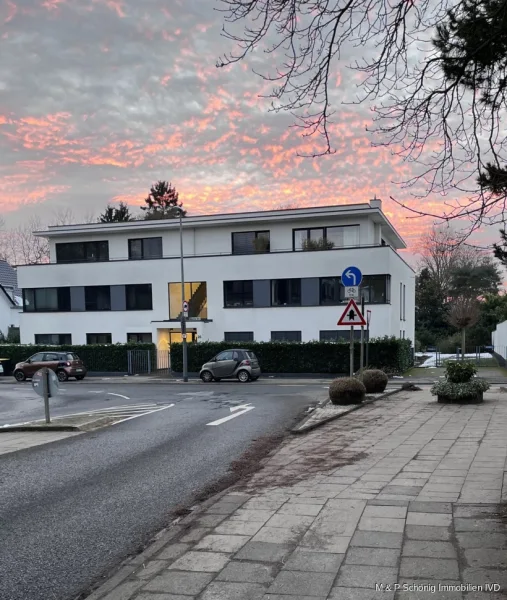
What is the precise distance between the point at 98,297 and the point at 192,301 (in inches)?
263

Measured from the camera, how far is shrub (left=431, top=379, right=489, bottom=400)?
14.8 meters

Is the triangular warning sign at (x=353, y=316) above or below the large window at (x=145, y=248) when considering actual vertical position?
below

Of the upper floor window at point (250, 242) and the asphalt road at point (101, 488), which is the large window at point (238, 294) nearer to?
the upper floor window at point (250, 242)

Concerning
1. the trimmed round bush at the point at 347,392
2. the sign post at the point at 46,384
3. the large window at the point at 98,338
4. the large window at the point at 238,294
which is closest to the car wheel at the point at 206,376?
the large window at the point at 238,294

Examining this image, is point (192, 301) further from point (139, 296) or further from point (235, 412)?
point (235, 412)

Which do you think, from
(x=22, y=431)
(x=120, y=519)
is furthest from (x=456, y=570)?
(x=22, y=431)

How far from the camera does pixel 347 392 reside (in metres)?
14.5

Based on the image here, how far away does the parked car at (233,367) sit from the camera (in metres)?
27.9

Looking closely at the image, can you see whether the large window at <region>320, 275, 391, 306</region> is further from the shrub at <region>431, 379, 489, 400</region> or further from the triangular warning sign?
the triangular warning sign

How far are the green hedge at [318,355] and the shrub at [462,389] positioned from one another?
14324mm

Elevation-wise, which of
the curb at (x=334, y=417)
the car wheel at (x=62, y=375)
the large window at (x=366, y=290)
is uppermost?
the large window at (x=366, y=290)

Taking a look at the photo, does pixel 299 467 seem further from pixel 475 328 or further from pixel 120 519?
pixel 475 328

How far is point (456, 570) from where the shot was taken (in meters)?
3.78

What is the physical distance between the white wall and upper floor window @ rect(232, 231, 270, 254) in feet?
5.45
